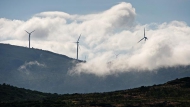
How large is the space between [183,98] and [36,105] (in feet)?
212

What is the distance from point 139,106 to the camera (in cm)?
16688

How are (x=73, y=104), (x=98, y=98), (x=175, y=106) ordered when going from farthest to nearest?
(x=98, y=98)
(x=73, y=104)
(x=175, y=106)

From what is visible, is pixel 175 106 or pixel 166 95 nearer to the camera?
pixel 175 106

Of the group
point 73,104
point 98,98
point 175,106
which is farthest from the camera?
point 98,98

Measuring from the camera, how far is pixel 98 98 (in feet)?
650

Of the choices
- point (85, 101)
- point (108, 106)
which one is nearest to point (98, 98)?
point (85, 101)

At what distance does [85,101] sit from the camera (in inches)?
7352

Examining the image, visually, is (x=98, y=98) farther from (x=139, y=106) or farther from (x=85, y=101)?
(x=139, y=106)

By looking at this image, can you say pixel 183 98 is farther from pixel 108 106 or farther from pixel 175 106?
pixel 108 106

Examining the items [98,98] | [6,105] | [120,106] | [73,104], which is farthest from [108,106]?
[6,105]

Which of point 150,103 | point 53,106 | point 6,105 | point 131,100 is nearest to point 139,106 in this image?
point 150,103

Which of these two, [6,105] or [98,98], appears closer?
[6,105]

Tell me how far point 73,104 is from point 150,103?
3205cm

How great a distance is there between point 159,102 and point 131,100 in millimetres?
16234
